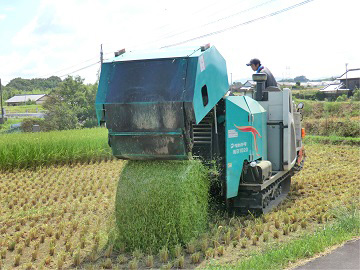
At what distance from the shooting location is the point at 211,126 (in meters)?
7.22

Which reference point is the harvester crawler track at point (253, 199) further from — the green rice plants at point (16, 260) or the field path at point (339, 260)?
the green rice plants at point (16, 260)

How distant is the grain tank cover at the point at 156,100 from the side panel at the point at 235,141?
24.1 inches

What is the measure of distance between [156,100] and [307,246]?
9.11ft

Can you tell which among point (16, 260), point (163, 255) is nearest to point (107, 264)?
point (163, 255)

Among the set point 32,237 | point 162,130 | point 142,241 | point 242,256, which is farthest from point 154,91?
point 32,237

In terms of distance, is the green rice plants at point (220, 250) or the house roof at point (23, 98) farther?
the house roof at point (23, 98)

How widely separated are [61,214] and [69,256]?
238cm

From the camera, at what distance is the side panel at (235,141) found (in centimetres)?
712

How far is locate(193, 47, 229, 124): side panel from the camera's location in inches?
245

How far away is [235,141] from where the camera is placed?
23.9ft

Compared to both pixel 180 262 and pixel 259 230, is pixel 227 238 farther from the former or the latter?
pixel 180 262

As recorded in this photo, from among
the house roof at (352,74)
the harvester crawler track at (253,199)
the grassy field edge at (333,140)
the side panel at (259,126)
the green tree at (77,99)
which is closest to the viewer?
the harvester crawler track at (253,199)

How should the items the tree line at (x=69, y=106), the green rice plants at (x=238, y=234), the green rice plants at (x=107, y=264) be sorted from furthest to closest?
the tree line at (x=69, y=106) → the green rice plants at (x=238, y=234) → the green rice plants at (x=107, y=264)

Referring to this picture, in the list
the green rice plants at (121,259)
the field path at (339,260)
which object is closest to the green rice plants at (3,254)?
the green rice plants at (121,259)
